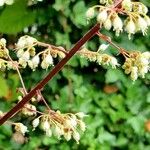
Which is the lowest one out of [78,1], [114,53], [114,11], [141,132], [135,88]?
[141,132]

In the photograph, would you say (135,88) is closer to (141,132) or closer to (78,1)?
(141,132)

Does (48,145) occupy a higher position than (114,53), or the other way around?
(114,53)

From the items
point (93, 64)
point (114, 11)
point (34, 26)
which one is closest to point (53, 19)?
point (34, 26)

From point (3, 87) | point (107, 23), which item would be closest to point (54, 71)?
point (107, 23)

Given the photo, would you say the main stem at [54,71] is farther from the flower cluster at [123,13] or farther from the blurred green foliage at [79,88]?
the blurred green foliage at [79,88]

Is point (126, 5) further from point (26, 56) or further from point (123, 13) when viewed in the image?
point (26, 56)

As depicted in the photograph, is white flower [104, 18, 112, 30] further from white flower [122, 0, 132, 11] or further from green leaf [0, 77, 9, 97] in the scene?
green leaf [0, 77, 9, 97]
